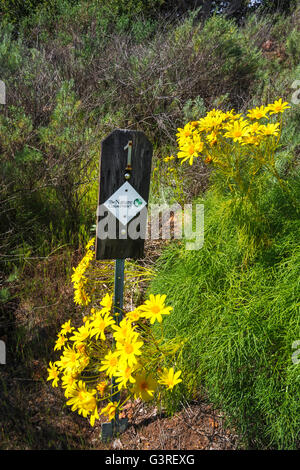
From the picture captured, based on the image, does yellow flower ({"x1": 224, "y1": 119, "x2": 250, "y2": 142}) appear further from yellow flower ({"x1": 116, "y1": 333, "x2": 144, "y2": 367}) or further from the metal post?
yellow flower ({"x1": 116, "y1": 333, "x2": 144, "y2": 367})

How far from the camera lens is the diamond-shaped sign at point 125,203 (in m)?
1.58

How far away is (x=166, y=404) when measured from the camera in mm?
1928

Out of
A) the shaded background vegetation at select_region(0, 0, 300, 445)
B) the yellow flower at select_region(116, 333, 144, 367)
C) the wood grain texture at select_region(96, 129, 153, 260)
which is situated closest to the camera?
the yellow flower at select_region(116, 333, 144, 367)

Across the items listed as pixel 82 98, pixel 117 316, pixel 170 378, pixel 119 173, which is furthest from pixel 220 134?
pixel 82 98

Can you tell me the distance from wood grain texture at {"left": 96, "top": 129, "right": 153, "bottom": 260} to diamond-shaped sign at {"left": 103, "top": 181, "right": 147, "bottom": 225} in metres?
0.02

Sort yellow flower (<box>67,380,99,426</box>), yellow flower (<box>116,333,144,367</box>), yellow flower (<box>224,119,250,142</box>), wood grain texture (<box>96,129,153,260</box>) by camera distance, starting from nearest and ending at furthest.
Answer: yellow flower (<box>116,333,144,367</box>) → yellow flower (<box>67,380,99,426</box>) → wood grain texture (<box>96,129,153,260</box>) → yellow flower (<box>224,119,250,142</box>)

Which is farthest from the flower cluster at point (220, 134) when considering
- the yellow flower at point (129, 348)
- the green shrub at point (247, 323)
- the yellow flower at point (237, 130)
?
the yellow flower at point (129, 348)

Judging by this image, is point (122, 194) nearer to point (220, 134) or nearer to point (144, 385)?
point (220, 134)

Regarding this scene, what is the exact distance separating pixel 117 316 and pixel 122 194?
619mm

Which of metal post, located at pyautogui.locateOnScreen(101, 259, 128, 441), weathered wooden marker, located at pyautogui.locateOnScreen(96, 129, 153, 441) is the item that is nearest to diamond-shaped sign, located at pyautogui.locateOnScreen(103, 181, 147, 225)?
weathered wooden marker, located at pyautogui.locateOnScreen(96, 129, 153, 441)

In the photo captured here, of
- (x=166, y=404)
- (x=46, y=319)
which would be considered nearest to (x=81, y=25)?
(x=46, y=319)

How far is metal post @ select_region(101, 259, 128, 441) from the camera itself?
1.73 meters

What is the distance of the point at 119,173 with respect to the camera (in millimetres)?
1572
